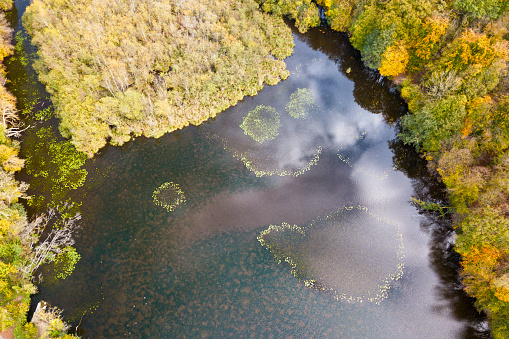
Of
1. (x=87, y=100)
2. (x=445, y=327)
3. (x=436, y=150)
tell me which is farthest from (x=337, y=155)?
(x=87, y=100)

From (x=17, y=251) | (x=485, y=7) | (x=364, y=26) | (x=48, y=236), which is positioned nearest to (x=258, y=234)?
(x=48, y=236)

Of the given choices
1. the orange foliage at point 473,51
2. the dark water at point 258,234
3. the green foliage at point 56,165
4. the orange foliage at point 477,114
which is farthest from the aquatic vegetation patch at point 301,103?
the green foliage at point 56,165

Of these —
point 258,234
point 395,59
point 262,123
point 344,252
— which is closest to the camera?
point 344,252

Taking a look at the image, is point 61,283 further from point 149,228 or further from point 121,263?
point 149,228

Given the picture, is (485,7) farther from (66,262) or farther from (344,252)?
(66,262)

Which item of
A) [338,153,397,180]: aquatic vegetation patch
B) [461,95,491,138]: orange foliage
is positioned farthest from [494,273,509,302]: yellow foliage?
[461,95,491,138]: orange foliage
